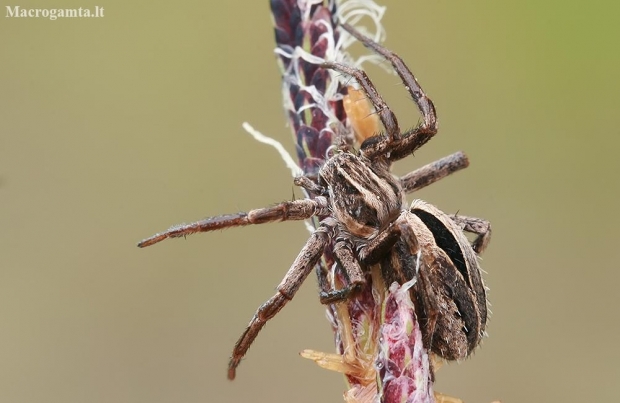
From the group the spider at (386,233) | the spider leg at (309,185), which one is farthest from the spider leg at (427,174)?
the spider leg at (309,185)

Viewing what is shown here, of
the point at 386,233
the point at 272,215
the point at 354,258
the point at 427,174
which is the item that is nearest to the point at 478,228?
the point at 427,174

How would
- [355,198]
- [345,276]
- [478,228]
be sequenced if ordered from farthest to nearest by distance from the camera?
[478,228] → [355,198] → [345,276]

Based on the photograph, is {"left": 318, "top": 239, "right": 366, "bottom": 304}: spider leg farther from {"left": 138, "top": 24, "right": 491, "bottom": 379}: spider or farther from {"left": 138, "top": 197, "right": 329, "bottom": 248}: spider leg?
{"left": 138, "top": 197, "right": 329, "bottom": 248}: spider leg

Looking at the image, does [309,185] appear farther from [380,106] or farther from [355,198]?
[380,106]

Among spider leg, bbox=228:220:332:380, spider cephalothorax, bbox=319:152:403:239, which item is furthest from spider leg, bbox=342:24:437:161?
spider leg, bbox=228:220:332:380

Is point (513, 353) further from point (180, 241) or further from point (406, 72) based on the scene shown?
point (406, 72)
